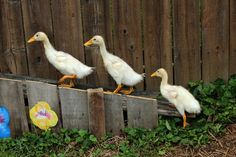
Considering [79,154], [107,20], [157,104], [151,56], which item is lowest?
[79,154]

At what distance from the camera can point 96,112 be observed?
5.16 metres

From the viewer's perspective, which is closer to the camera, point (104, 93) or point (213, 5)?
point (104, 93)

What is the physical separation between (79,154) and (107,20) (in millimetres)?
1404

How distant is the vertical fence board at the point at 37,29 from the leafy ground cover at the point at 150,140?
2.46 ft

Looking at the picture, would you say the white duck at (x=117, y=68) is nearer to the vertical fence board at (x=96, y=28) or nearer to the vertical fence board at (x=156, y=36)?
the vertical fence board at (x=96, y=28)

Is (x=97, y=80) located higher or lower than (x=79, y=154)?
higher

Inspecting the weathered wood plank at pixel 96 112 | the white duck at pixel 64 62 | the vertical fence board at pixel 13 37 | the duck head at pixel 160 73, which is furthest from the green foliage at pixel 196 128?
the vertical fence board at pixel 13 37

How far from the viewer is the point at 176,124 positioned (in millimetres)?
5238

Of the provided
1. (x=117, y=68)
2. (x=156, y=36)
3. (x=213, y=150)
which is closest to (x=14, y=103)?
(x=117, y=68)

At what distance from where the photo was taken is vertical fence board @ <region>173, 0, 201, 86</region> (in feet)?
18.0

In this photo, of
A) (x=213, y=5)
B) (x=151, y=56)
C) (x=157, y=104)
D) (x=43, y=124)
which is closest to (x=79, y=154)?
(x=43, y=124)

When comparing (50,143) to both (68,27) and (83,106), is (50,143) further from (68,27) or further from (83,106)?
(68,27)

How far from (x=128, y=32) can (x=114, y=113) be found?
2.95ft

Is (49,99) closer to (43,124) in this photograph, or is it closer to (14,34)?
(43,124)
